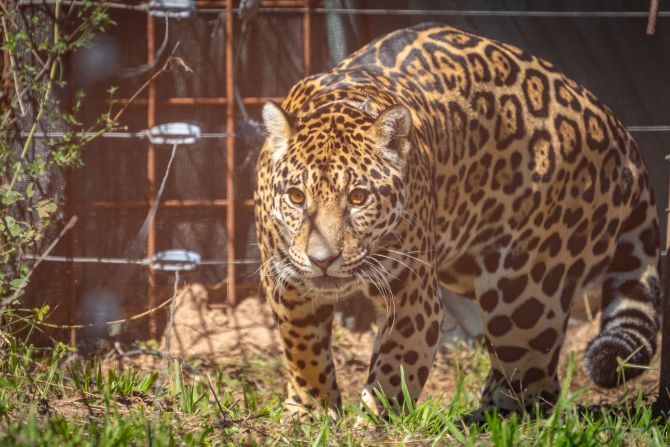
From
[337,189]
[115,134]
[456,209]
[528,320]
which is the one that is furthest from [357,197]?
[115,134]

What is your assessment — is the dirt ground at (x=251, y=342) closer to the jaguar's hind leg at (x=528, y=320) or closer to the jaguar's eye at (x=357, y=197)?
the jaguar's hind leg at (x=528, y=320)

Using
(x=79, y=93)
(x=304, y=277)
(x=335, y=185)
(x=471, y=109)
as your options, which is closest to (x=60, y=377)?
(x=304, y=277)

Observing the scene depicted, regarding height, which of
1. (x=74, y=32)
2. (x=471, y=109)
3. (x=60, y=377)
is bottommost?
(x=60, y=377)

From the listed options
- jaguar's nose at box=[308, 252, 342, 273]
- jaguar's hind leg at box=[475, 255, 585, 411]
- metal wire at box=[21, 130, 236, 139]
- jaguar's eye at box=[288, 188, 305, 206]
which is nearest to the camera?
jaguar's nose at box=[308, 252, 342, 273]

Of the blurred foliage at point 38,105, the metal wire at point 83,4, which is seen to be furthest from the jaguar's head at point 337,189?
the metal wire at point 83,4

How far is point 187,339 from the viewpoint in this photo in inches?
227

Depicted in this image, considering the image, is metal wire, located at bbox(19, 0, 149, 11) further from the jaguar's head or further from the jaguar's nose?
the jaguar's nose

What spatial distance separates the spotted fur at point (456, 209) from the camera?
4.19m

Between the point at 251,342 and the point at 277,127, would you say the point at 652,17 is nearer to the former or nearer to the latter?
the point at 277,127

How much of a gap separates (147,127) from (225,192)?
591 millimetres

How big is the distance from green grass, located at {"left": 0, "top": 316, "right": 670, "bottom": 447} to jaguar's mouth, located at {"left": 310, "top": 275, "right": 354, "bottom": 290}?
1.73ft

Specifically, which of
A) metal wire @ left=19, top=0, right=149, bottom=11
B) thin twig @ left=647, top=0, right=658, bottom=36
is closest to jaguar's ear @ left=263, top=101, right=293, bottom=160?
metal wire @ left=19, top=0, right=149, bottom=11

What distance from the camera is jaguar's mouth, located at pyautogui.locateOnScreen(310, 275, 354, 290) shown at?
4.02m

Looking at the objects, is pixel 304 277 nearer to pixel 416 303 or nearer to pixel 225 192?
pixel 416 303
